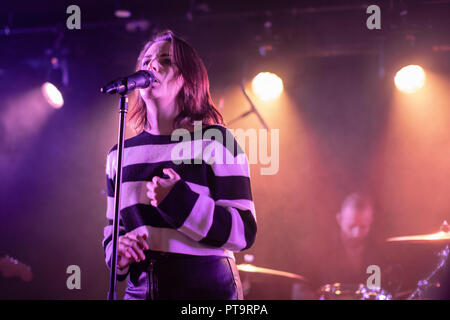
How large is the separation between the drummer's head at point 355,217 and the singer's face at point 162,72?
11.7 ft

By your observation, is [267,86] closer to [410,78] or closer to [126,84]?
[410,78]

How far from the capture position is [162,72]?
1915 mm

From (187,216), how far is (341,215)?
3955 millimetres

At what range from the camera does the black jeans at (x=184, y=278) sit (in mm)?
1520

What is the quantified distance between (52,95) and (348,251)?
12.1 ft

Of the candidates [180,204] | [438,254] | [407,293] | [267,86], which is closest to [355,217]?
[407,293]

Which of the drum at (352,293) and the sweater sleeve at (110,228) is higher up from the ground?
the sweater sleeve at (110,228)

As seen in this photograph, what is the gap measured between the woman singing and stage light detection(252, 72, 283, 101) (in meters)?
3.21

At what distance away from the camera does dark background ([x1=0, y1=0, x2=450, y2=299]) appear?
4637 mm

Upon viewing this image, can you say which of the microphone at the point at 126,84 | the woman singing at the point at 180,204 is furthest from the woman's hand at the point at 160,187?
the microphone at the point at 126,84

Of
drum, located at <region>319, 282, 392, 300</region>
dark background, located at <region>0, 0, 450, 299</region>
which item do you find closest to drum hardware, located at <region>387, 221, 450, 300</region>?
drum, located at <region>319, 282, 392, 300</region>

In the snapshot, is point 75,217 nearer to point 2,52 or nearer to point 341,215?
point 2,52

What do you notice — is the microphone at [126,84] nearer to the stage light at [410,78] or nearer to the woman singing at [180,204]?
the woman singing at [180,204]

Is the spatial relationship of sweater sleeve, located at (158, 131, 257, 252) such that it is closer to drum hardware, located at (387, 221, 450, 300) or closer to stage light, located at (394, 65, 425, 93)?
drum hardware, located at (387, 221, 450, 300)
